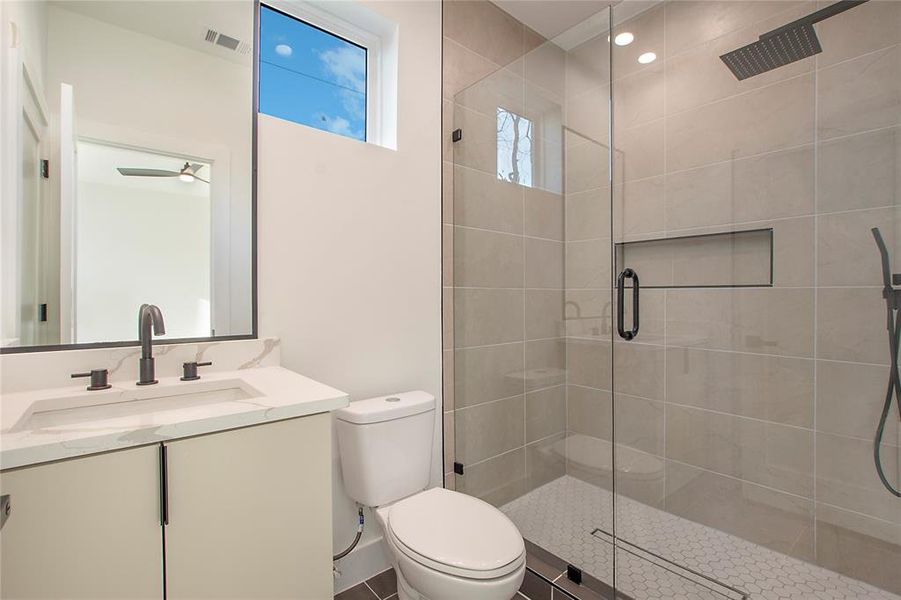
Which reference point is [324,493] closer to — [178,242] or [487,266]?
[178,242]

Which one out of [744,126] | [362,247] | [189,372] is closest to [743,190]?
[744,126]

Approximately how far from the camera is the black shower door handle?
1936 millimetres

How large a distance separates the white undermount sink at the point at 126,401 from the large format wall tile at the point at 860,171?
205cm

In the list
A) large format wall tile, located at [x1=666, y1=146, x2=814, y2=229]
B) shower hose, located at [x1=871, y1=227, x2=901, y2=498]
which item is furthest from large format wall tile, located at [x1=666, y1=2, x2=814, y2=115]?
shower hose, located at [x1=871, y1=227, x2=901, y2=498]

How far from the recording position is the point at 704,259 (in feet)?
6.27

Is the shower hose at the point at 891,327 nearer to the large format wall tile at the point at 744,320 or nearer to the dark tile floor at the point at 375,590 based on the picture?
the large format wall tile at the point at 744,320

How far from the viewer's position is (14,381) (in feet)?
3.57

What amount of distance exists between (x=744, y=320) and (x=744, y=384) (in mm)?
271

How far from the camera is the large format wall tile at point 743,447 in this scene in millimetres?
1646

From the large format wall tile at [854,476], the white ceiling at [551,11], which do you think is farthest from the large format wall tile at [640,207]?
the large format wall tile at [854,476]

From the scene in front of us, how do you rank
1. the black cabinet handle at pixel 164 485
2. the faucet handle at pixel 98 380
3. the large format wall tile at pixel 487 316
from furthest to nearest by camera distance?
the large format wall tile at pixel 487 316, the faucet handle at pixel 98 380, the black cabinet handle at pixel 164 485

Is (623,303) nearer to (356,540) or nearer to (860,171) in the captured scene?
(860,171)

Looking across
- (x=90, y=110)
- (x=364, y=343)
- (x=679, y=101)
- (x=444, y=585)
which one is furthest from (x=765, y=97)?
(x=90, y=110)

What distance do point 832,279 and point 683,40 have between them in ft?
4.01
